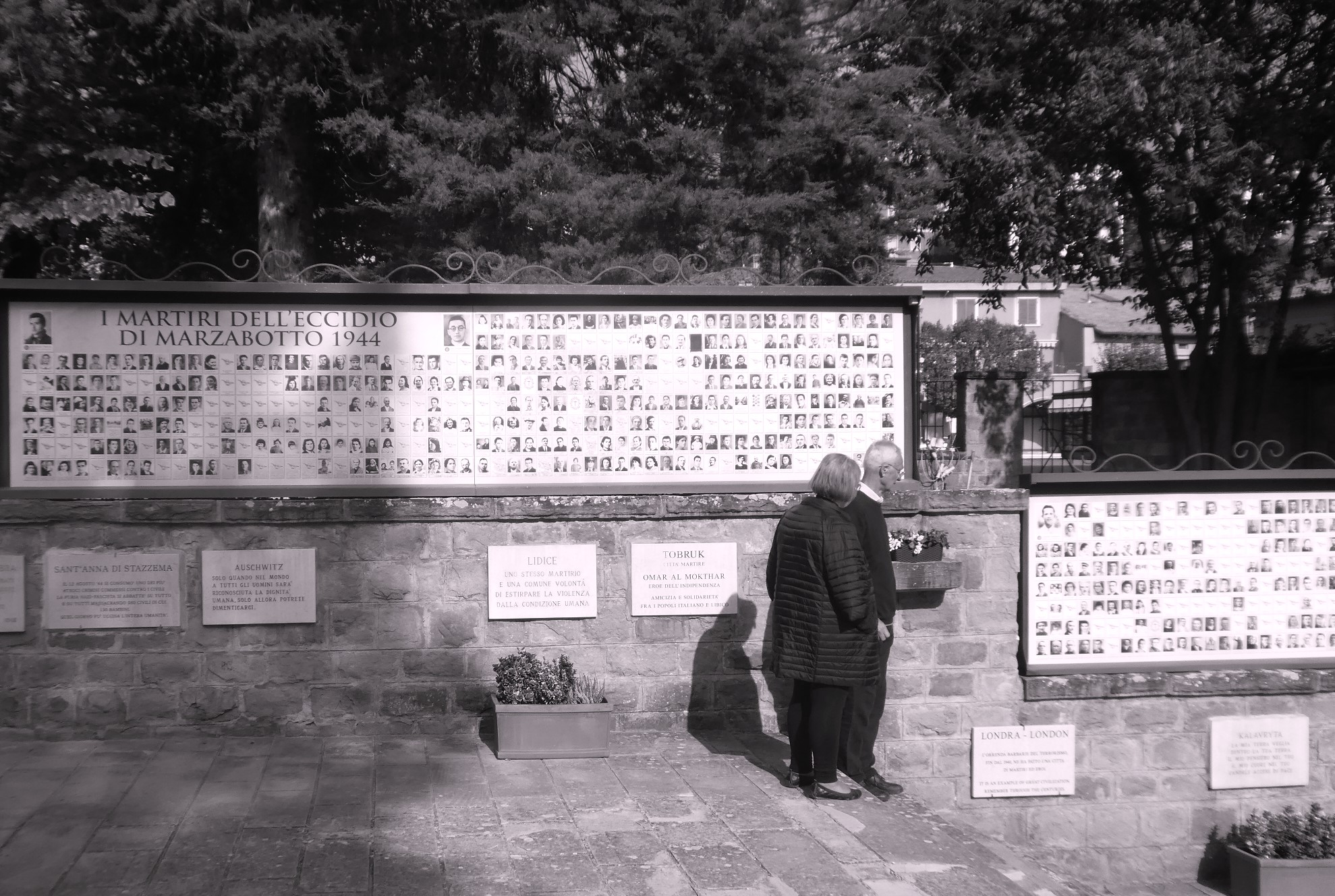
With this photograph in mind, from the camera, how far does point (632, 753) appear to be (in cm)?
636

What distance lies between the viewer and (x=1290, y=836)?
6793 millimetres

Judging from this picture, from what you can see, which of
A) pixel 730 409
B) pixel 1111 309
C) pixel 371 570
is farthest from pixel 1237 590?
pixel 1111 309

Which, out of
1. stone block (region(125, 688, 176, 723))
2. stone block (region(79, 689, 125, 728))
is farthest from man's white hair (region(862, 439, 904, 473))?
stone block (region(79, 689, 125, 728))

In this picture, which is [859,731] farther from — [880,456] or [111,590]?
[111,590]

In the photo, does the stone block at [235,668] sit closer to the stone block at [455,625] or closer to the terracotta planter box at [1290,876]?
the stone block at [455,625]

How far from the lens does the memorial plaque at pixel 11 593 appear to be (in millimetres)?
6332

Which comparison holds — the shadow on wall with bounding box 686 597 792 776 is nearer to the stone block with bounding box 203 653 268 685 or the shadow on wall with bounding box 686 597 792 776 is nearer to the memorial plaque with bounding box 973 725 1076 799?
the memorial plaque with bounding box 973 725 1076 799

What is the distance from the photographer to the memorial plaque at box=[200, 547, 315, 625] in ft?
21.2

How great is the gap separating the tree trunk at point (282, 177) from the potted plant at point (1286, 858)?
10781 millimetres

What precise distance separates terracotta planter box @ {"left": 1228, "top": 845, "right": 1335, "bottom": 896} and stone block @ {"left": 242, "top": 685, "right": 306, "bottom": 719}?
18.4ft

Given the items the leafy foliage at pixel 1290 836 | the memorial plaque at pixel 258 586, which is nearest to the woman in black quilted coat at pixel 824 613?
the memorial plaque at pixel 258 586

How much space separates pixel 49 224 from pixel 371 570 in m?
7.69

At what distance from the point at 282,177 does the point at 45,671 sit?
332 inches

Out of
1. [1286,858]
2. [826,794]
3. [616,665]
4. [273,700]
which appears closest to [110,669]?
[273,700]
